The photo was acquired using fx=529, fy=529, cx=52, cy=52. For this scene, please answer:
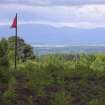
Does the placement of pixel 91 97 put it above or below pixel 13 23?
below

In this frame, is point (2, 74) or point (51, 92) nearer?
point (51, 92)

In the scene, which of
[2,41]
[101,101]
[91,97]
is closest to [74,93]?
[91,97]

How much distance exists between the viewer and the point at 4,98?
29.3 ft

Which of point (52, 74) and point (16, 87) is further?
point (52, 74)

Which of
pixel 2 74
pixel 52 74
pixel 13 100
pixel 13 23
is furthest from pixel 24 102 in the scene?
pixel 13 23

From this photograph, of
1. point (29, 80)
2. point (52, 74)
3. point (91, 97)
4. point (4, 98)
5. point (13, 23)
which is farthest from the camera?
point (13, 23)

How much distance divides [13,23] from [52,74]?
9.40 feet

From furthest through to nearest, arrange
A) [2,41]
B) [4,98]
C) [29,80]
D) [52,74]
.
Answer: [2,41]
[52,74]
[29,80]
[4,98]

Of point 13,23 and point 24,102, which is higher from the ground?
point 13,23

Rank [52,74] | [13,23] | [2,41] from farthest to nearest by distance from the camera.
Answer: [2,41] → [13,23] → [52,74]

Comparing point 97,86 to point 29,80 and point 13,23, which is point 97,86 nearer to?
point 29,80

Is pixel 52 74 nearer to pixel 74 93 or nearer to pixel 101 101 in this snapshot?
pixel 74 93

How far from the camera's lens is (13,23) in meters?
13.9

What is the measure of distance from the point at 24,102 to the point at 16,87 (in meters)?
0.90
